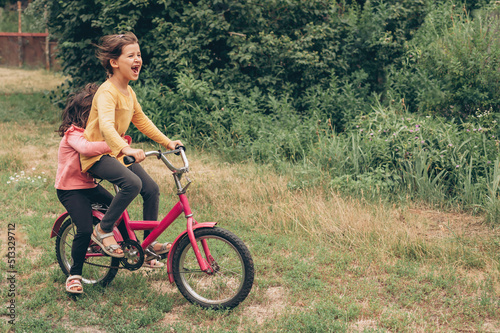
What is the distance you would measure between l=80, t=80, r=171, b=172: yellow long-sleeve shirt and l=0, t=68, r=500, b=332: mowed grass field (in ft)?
3.83

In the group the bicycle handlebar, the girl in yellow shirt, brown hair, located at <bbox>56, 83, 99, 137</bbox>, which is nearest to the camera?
the bicycle handlebar

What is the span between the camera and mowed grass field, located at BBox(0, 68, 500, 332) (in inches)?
159

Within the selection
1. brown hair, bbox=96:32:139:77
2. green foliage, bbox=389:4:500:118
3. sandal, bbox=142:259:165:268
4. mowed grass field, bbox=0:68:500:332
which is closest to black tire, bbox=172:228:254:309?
mowed grass field, bbox=0:68:500:332

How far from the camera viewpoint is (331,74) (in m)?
9.96

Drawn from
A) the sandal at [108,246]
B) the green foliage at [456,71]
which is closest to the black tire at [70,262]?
the sandal at [108,246]

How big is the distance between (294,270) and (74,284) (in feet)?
6.13

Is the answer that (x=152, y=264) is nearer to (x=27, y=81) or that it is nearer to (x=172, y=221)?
(x=172, y=221)

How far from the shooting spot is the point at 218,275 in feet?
14.8

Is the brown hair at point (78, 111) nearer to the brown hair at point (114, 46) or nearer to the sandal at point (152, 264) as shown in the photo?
the brown hair at point (114, 46)

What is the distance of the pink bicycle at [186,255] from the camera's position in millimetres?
4070

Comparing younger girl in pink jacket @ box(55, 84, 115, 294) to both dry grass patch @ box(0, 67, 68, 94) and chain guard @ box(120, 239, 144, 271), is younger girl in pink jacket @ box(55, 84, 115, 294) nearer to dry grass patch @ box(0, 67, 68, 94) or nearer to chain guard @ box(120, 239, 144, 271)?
chain guard @ box(120, 239, 144, 271)

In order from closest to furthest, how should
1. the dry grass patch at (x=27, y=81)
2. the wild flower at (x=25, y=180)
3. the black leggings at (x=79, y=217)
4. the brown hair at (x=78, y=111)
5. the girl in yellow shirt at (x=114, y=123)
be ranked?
1. the girl in yellow shirt at (x=114, y=123)
2. the black leggings at (x=79, y=217)
3. the brown hair at (x=78, y=111)
4. the wild flower at (x=25, y=180)
5. the dry grass patch at (x=27, y=81)

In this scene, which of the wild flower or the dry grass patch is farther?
the dry grass patch

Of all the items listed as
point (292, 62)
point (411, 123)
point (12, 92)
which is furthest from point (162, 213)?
point (12, 92)
